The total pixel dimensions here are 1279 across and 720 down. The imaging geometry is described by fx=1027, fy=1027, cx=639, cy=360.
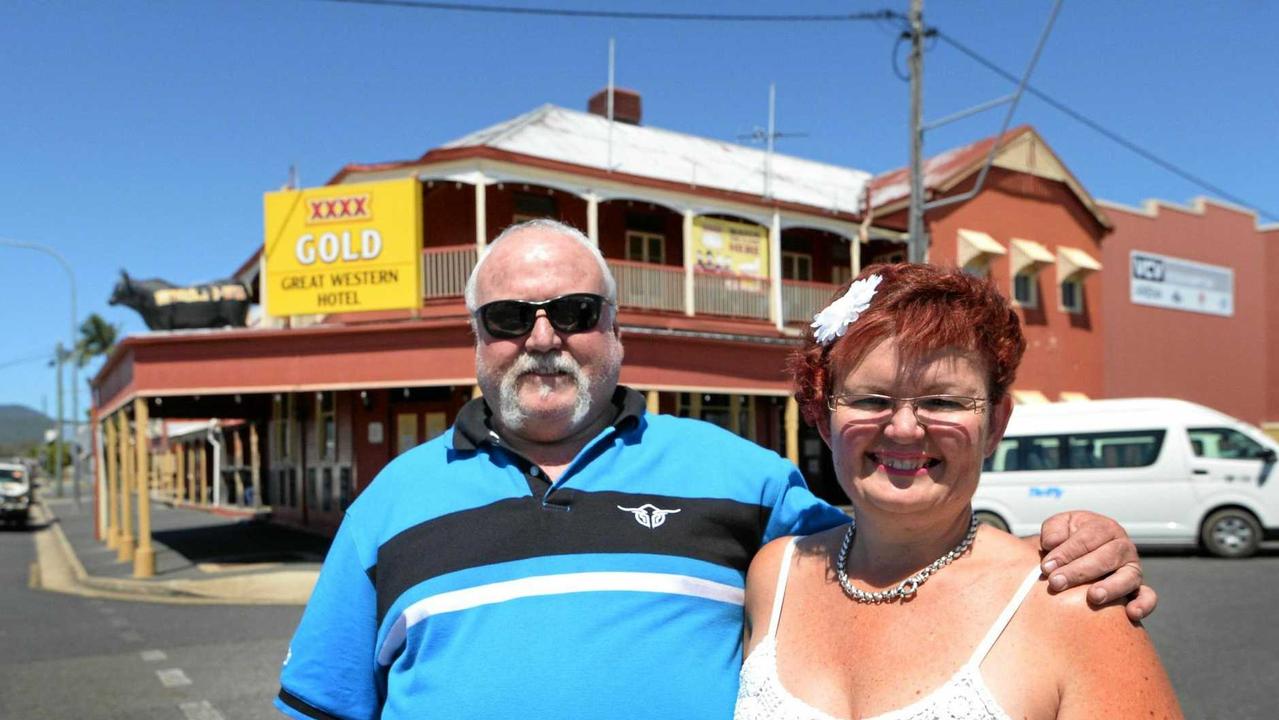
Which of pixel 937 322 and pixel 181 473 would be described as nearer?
pixel 937 322

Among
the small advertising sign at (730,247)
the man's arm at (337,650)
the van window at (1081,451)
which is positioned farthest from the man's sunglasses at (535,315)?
the small advertising sign at (730,247)

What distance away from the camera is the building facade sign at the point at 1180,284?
25.7 m

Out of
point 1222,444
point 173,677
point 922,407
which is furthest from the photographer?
point 1222,444

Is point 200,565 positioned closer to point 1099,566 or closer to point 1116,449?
point 1116,449

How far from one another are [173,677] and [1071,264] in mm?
20008

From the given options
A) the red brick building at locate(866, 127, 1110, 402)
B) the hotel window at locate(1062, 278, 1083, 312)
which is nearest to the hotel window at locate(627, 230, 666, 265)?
the red brick building at locate(866, 127, 1110, 402)

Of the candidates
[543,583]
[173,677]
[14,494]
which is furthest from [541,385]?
[14,494]

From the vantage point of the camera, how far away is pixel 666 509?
96.7 inches

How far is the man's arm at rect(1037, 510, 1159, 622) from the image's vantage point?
1.73 metres

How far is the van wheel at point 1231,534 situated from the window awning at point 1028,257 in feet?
29.9

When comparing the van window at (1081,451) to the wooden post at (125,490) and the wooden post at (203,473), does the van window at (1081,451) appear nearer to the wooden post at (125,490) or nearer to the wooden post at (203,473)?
the wooden post at (125,490)

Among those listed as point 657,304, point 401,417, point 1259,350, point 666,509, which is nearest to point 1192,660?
point 666,509

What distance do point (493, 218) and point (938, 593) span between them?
633 inches

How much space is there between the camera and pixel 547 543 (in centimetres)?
236
